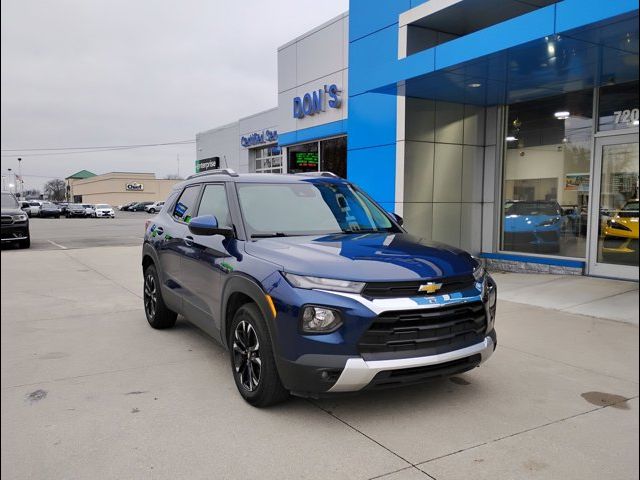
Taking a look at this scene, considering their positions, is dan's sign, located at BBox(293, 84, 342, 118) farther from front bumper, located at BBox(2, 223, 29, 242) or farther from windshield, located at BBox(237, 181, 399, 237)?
windshield, located at BBox(237, 181, 399, 237)

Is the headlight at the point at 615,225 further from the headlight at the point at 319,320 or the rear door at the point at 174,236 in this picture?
the rear door at the point at 174,236

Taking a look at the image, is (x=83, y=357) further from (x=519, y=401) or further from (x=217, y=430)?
(x=519, y=401)

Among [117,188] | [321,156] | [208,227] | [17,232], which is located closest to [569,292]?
[208,227]

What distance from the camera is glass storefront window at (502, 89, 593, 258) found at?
9.56m

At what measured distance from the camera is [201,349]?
5531 millimetres

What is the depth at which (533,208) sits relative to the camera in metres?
10.5

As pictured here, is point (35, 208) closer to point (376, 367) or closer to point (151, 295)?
point (151, 295)

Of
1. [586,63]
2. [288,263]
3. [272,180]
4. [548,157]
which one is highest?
[586,63]

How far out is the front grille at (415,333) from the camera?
3.43 m

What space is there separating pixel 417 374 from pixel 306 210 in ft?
6.30

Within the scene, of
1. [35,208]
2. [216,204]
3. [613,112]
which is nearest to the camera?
[216,204]

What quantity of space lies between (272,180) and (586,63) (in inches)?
208

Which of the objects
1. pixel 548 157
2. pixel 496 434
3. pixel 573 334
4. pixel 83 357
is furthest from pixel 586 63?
pixel 83 357

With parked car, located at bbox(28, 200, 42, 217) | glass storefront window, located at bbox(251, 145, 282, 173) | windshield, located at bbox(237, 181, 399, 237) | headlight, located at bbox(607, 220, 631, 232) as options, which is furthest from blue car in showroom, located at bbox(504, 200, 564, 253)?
parked car, located at bbox(28, 200, 42, 217)
